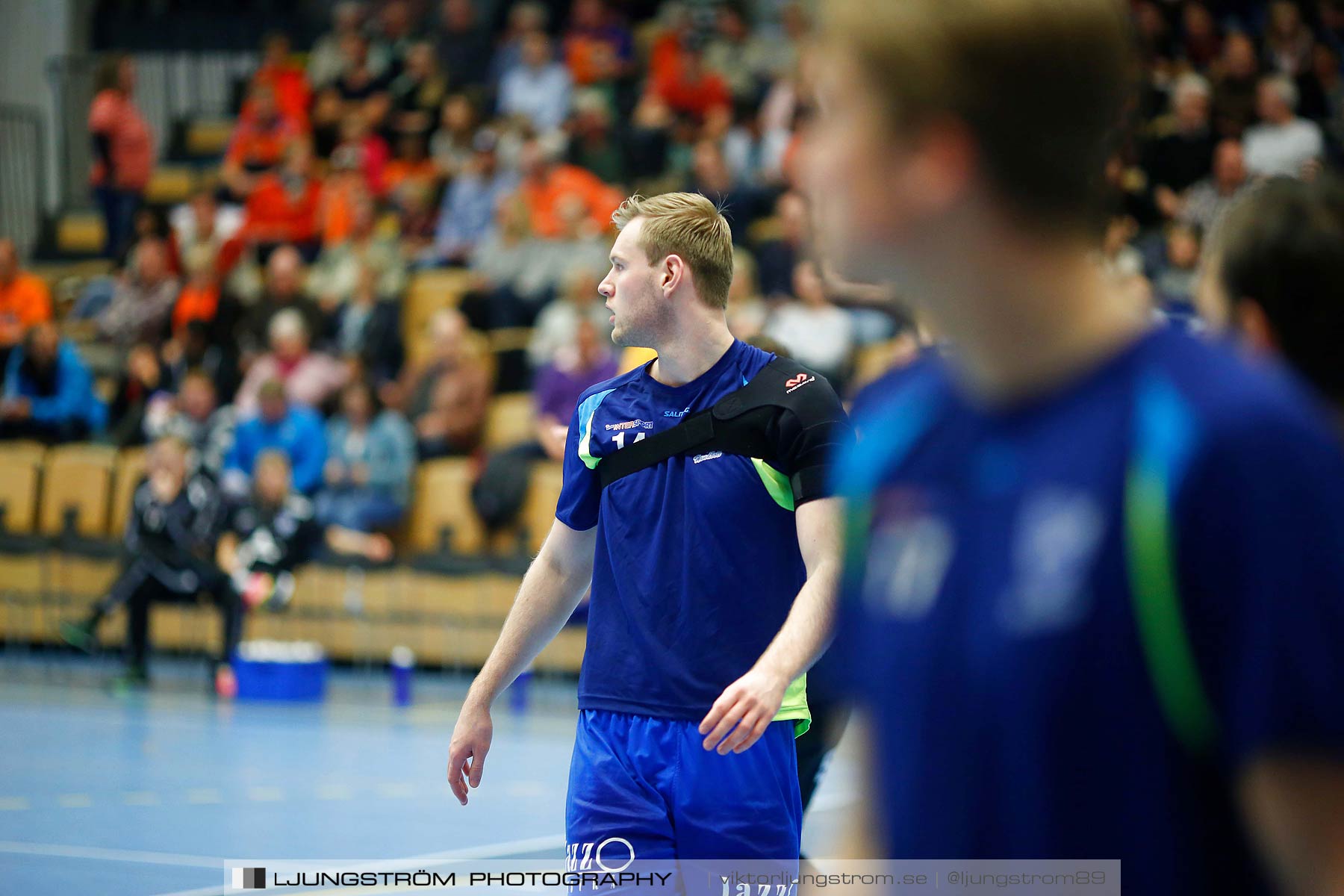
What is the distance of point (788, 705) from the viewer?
3.83 metres

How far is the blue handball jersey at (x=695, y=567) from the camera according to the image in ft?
12.3

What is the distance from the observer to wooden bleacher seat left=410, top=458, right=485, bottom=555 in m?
13.2

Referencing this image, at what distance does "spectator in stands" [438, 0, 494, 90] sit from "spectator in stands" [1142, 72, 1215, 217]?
783cm

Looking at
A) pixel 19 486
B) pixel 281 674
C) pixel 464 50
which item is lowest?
pixel 281 674

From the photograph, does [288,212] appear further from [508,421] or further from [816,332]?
[816,332]

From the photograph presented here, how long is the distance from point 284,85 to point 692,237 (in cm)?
1615

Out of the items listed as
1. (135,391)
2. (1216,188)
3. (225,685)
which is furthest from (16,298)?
(1216,188)

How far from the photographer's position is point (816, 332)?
1238 cm

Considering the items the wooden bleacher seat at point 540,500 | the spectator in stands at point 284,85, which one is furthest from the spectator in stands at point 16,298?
the wooden bleacher seat at point 540,500

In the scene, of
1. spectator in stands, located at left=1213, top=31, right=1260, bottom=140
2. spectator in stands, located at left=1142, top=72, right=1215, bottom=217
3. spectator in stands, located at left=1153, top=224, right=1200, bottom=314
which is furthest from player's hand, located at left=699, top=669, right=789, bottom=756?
spectator in stands, located at left=1213, top=31, right=1260, bottom=140

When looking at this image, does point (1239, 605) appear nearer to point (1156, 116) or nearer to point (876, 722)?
point (876, 722)

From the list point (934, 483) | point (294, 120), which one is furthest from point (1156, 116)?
point (934, 483)

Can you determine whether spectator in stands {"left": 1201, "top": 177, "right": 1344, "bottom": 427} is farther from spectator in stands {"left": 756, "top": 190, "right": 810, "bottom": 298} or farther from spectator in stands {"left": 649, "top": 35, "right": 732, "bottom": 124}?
spectator in stands {"left": 649, "top": 35, "right": 732, "bottom": 124}

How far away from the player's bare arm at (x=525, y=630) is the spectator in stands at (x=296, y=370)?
10922 millimetres
